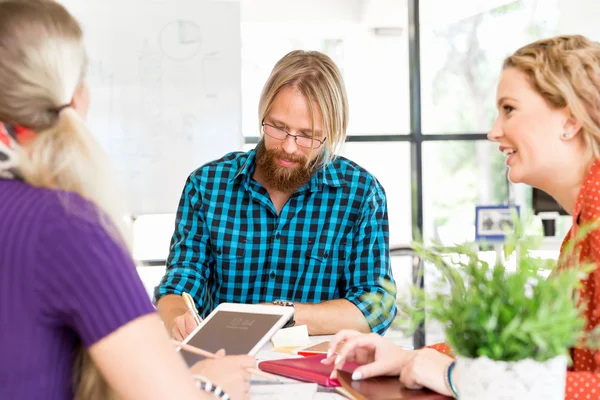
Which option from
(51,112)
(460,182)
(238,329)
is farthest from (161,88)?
(51,112)

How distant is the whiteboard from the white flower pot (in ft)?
10.1

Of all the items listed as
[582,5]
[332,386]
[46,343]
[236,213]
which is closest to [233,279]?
[236,213]

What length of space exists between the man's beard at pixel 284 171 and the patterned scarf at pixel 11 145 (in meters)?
1.28

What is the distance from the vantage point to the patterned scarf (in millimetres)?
923

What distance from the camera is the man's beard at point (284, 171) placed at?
2189 mm

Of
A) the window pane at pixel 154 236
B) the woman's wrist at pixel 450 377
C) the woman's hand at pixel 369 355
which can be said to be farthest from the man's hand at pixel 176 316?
the window pane at pixel 154 236

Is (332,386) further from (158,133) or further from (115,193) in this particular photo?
(158,133)

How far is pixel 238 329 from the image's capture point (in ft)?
5.08

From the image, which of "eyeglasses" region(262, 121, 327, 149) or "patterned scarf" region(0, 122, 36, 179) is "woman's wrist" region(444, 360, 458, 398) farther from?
"eyeglasses" region(262, 121, 327, 149)

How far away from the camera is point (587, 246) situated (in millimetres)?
1328

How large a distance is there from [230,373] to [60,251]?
455 mm

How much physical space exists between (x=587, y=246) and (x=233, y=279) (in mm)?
1143

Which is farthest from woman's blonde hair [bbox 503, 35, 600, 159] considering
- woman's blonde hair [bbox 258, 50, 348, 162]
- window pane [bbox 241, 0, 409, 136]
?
window pane [bbox 241, 0, 409, 136]

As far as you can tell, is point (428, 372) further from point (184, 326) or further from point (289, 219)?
point (289, 219)
